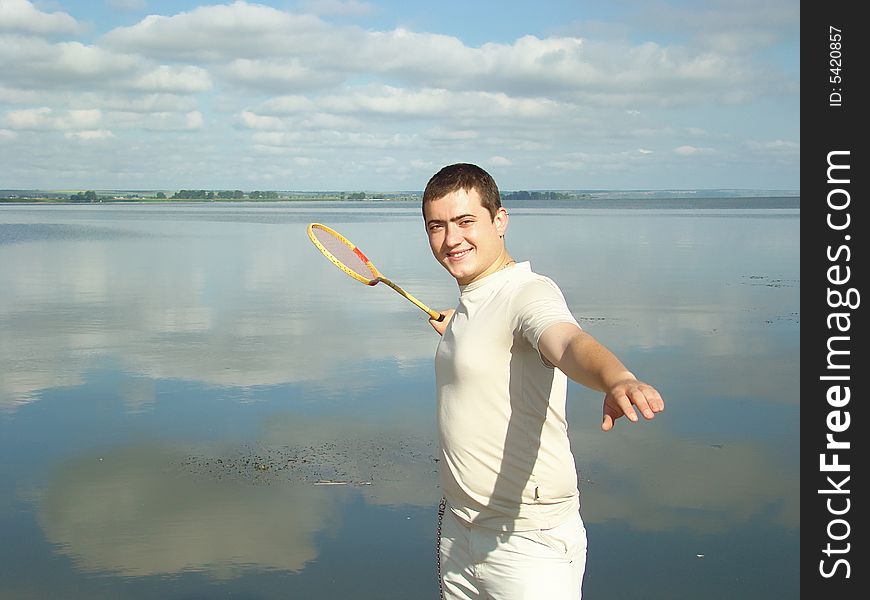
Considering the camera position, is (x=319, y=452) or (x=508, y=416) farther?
(x=319, y=452)

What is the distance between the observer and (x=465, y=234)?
135 inches

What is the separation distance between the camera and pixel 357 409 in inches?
388

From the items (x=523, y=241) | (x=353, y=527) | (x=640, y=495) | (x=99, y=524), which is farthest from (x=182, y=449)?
(x=523, y=241)

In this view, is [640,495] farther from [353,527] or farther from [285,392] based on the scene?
[285,392]

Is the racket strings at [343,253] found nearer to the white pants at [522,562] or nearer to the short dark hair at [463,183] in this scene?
the short dark hair at [463,183]

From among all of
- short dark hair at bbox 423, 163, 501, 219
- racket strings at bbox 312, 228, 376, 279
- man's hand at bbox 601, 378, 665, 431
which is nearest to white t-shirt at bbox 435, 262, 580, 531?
short dark hair at bbox 423, 163, 501, 219

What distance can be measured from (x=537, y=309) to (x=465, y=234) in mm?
447

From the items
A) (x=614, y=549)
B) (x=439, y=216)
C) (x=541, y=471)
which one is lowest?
(x=614, y=549)

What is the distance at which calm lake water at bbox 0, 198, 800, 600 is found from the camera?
20.4ft

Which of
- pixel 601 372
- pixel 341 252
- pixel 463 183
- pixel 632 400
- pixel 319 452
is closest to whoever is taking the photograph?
pixel 632 400

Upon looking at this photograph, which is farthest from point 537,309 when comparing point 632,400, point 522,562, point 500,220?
point 522,562

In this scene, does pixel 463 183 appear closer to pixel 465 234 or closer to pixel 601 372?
pixel 465 234

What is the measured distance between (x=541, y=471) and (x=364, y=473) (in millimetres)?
4720

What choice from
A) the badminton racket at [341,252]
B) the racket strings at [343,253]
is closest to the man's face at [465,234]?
the badminton racket at [341,252]
